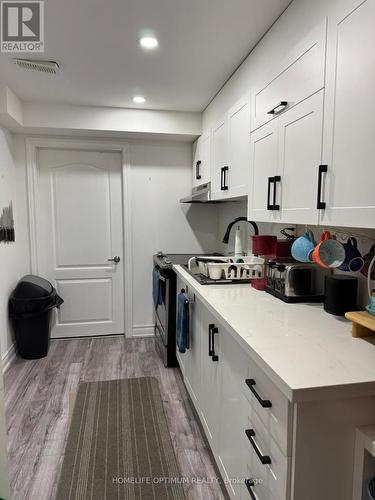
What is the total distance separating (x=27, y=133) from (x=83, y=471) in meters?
2.97

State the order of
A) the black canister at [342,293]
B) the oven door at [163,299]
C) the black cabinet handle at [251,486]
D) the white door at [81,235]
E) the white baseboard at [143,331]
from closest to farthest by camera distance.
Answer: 1. the black cabinet handle at [251,486]
2. the black canister at [342,293]
3. the oven door at [163,299]
4. the white door at [81,235]
5. the white baseboard at [143,331]

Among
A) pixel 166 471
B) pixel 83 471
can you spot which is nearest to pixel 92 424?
pixel 83 471

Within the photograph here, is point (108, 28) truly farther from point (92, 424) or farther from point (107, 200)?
point (92, 424)

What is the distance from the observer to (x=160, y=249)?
3.66 meters

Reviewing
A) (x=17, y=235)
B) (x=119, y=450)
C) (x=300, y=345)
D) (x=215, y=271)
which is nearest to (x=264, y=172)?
(x=215, y=271)

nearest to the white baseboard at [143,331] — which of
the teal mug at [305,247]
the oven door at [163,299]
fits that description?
the oven door at [163,299]

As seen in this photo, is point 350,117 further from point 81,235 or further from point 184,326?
point 81,235

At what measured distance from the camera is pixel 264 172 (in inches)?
70.2

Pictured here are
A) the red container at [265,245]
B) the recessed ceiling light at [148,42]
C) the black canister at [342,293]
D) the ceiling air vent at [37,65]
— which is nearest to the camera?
the black canister at [342,293]

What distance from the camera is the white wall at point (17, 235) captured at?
285 cm

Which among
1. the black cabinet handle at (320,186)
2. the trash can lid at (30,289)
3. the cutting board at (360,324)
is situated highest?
the black cabinet handle at (320,186)

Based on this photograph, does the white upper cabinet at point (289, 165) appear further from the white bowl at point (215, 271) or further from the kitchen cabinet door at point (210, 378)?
the kitchen cabinet door at point (210, 378)

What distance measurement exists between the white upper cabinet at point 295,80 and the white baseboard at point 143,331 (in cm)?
260

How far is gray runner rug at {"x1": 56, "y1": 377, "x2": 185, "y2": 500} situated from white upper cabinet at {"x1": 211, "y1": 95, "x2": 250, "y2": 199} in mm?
1634
